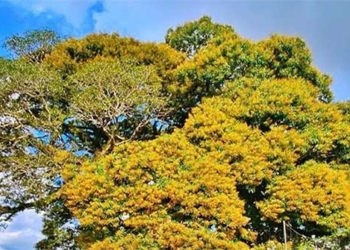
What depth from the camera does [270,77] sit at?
14523 millimetres

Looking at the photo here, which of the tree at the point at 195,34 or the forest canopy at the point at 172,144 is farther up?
the tree at the point at 195,34

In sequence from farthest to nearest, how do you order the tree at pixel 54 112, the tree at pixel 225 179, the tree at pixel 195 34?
the tree at pixel 195 34, the tree at pixel 54 112, the tree at pixel 225 179

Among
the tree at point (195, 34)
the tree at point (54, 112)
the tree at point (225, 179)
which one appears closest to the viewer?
the tree at point (225, 179)

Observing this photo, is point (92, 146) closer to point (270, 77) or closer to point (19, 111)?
point (19, 111)

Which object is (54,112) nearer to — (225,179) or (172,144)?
(172,144)

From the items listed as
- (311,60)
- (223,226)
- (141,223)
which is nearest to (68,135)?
(141,223)

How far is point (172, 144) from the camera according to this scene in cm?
1257

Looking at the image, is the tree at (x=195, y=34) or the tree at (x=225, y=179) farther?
the tree at (x=195, y=34)

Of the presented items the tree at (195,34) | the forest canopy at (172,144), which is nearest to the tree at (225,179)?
the forest canopy at (172,144)

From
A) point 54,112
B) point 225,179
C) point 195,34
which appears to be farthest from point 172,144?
point 195,34

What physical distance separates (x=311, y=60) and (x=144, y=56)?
446 centimetres

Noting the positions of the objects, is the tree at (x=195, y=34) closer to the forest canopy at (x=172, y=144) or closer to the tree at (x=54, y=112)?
the forest canopy at (x=172, y=144)

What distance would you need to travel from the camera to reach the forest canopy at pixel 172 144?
474 inches

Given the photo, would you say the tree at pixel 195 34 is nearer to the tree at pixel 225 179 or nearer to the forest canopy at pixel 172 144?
the forest canopy at pixel 172 144
